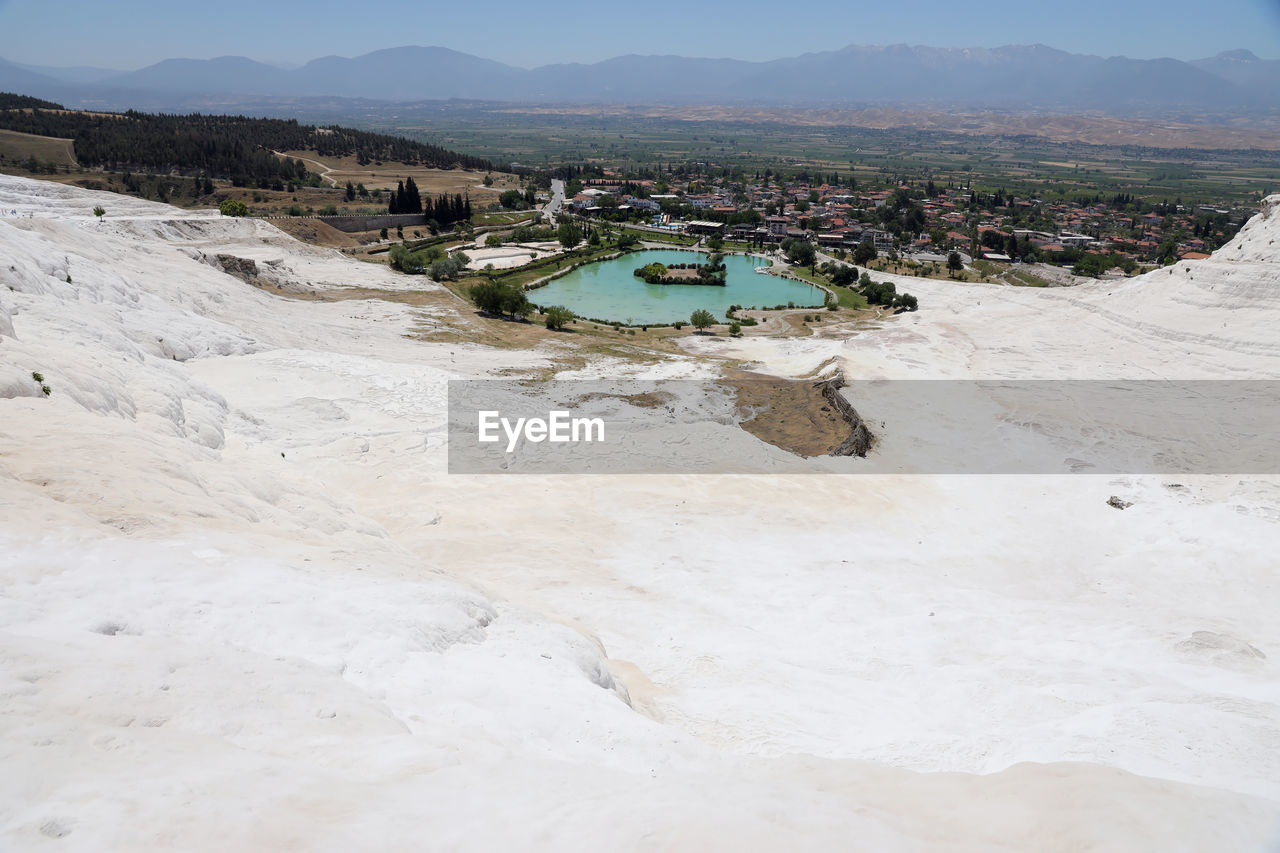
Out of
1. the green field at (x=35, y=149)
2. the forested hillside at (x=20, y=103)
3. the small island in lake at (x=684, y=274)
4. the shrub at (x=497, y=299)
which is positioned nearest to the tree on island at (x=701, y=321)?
the shrub at (x=497, y=299)

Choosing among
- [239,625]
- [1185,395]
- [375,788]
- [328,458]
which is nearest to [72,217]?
[328,458]

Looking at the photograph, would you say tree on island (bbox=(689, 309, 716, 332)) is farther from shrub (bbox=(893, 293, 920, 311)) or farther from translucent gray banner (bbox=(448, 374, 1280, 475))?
shrub (bbox=(893, 293, 920, 311))

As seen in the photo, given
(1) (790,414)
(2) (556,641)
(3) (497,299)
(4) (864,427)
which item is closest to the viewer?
(2) (556,641)

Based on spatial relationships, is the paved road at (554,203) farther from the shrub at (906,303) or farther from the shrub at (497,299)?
the shrub at (906,303)

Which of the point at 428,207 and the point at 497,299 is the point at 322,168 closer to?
the point at 428,207

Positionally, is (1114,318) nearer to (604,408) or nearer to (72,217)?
(604,408)

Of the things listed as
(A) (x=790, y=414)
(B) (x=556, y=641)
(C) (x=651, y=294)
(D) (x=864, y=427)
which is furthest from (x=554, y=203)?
(B) (x=556, y=641)

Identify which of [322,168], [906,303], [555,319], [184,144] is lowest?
[555,319]

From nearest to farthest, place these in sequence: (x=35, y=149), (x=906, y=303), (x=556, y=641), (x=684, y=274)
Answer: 1. (x=556, y=641)
2. (x=906, y=303)
3. (x=684, y=274)
4. (x=35, y=149)
